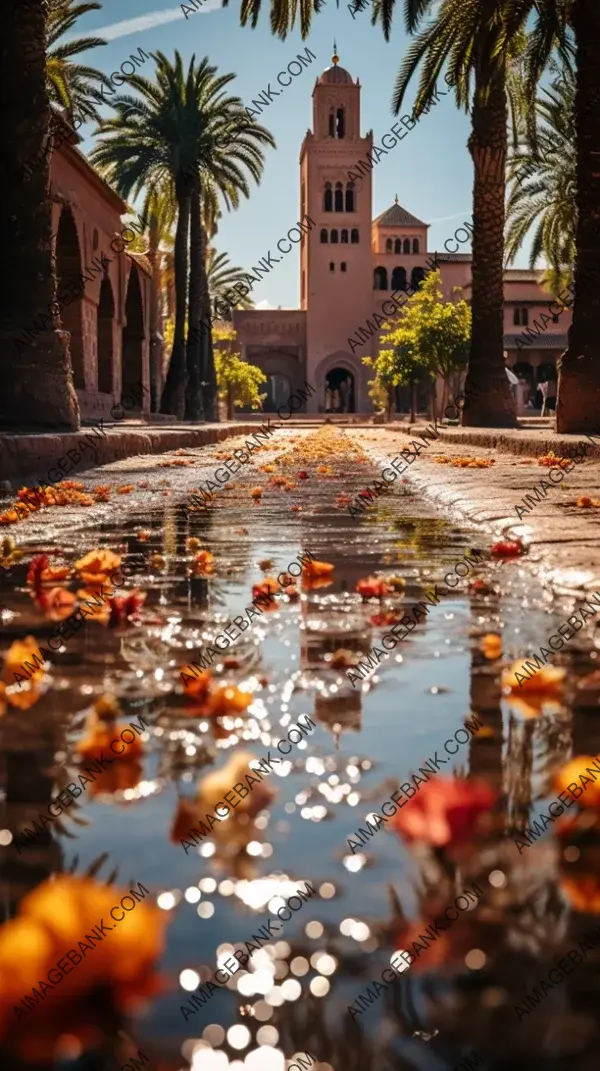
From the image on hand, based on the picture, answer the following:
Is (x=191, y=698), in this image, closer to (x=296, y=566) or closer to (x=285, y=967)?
(x=285, y=967)

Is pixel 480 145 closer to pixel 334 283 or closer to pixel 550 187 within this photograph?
pixel 550 187

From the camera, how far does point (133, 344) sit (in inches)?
1425

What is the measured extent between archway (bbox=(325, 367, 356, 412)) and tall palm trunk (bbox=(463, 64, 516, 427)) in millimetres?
51849

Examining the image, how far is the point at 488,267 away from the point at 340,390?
6491 centimetres

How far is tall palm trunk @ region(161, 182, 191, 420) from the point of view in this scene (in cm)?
3122

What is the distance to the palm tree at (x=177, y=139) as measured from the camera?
30.4 m

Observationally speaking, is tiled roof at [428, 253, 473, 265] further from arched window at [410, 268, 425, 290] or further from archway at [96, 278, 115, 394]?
archway at [96, 278, 115, 394]

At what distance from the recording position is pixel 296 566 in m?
3.75

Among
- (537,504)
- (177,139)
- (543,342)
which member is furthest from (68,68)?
(543,342)

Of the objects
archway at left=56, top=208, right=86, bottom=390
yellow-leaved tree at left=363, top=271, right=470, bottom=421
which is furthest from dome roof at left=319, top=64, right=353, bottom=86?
archway at left=56, top=208, right=86, bottom=390

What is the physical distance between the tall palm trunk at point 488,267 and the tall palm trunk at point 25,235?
34.4 feet

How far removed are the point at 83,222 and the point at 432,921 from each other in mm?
24497

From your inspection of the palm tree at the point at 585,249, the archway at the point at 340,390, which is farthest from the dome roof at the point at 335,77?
the palm tree at the point at 585,249

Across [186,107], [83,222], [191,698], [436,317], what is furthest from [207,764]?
[436,317]
